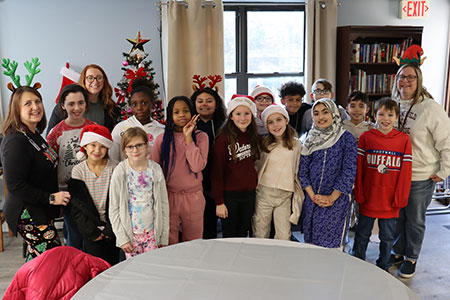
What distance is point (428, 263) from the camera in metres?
2.92

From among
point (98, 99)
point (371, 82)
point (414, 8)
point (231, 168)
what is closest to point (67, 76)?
point (98, 99)

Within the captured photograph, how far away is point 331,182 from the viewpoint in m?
2.44

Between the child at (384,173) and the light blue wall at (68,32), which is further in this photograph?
the light blue wall at (68,32)

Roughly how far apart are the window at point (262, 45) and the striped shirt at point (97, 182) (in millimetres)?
2536

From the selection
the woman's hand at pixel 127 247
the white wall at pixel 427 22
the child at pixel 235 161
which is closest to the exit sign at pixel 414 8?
the white wall at pixel 427 22

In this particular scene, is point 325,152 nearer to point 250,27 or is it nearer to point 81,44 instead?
Answer: point 250,27

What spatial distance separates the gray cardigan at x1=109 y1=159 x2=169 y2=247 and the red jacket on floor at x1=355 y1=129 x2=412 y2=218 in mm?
1324

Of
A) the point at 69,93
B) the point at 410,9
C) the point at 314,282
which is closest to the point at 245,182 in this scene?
the point at 314,282

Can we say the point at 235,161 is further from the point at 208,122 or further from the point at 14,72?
the point at 14,72

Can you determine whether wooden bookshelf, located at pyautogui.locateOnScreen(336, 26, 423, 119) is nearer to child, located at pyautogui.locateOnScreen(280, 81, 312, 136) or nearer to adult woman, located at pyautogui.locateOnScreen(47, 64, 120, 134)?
child, located at pyautogui.locateOnScreen(280, 81, 312, 136)

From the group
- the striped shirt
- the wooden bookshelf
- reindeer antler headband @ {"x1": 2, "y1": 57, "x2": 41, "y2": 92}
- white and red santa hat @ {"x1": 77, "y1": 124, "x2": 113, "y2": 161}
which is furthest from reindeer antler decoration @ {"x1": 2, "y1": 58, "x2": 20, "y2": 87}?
the wooden bookshelf

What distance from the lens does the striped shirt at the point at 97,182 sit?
2191 millimetres

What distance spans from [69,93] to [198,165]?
3.20 ft

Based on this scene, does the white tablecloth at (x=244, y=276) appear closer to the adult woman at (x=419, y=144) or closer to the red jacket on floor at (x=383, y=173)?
the red jacket on floor at (x=383, y=173)
